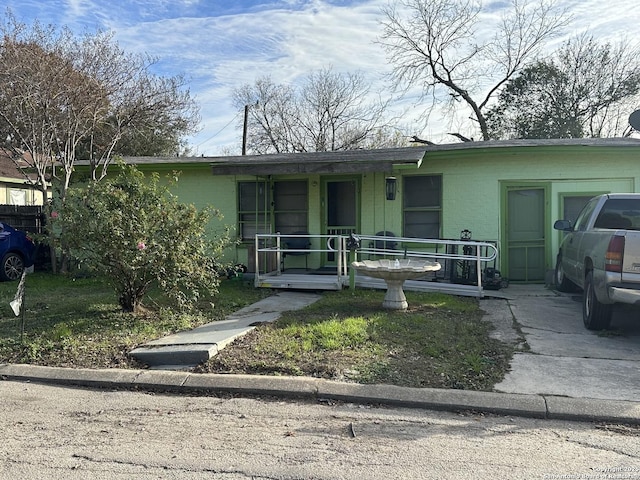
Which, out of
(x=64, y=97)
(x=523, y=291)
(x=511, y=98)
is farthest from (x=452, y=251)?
(x=511, y=98)

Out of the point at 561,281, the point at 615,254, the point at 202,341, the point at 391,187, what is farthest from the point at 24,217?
the point at 615,254

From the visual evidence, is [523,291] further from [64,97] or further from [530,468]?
[64,97]

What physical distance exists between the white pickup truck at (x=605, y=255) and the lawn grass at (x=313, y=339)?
1380mm

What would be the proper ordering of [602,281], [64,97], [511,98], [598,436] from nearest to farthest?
[598,436]
[602,281]
[64,97]
[511,98]

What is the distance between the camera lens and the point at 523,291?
376 inches

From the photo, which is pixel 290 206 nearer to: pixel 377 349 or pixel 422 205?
pixel 422 205

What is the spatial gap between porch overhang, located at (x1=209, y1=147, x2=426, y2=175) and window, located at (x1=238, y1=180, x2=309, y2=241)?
841mm

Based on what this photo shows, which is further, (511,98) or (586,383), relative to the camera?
(511,98)

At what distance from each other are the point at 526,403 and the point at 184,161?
31.2ft

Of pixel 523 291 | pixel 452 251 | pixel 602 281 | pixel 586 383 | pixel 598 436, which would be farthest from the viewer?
pixel 452 251

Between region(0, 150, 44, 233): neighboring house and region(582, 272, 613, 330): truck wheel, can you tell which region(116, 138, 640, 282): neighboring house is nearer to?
region(582, 272, 613, 330): truck wheel

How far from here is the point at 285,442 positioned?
11.5ft

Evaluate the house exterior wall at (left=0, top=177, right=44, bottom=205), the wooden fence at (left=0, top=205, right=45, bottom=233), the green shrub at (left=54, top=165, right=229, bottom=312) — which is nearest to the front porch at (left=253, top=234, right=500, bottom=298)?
the green shrub at (left=54, top=165, right=229, bottom=312)

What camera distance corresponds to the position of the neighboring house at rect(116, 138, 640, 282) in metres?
9.98
